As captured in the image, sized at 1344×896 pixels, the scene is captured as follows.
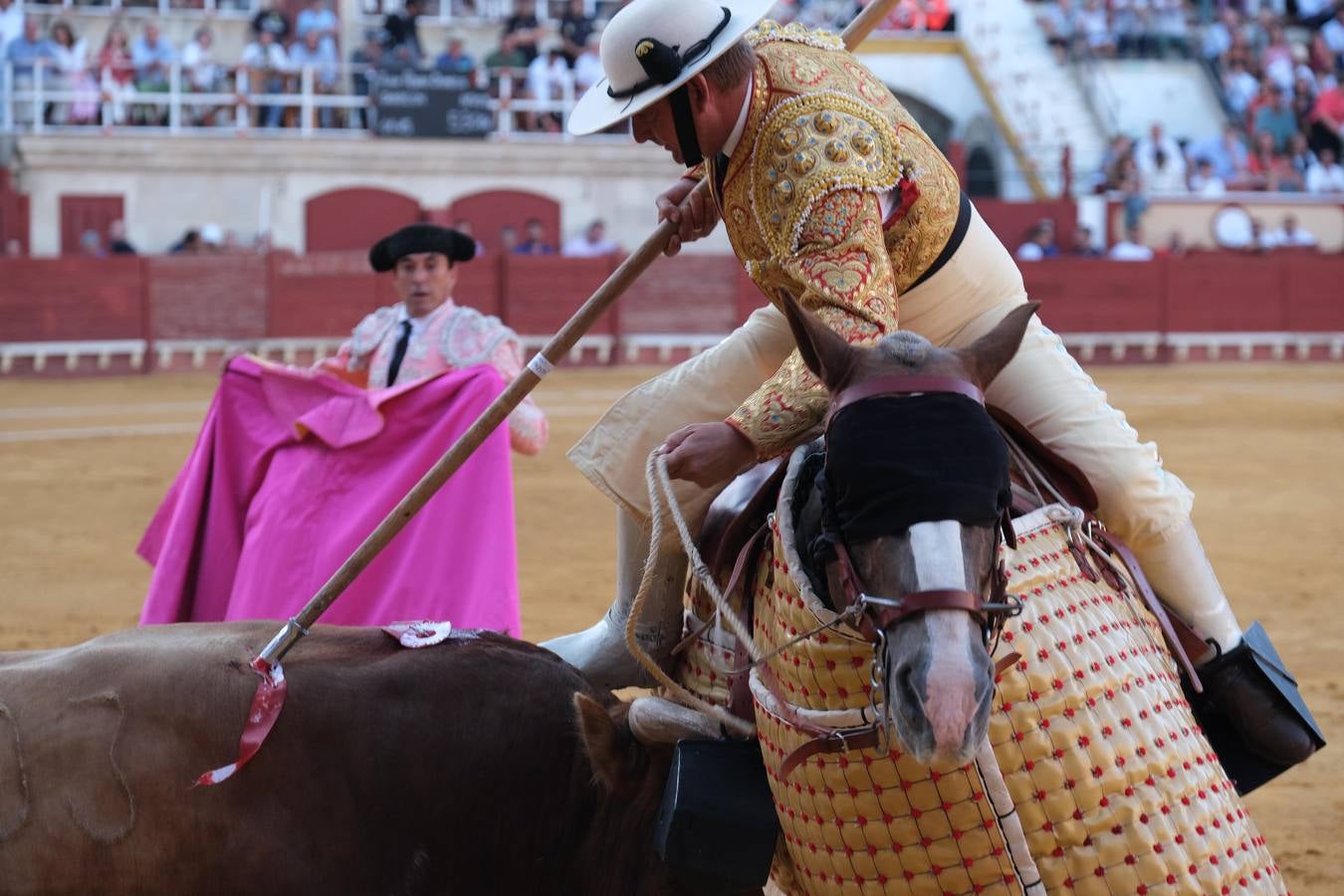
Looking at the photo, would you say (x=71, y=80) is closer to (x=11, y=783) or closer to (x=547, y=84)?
(x=547, y=84)

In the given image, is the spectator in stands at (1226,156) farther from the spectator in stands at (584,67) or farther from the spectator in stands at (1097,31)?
the spectator in stands at (584,67)

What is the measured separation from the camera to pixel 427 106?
1597cm

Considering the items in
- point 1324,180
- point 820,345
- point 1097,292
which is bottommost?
point 1097,292

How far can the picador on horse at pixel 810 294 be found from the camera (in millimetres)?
1989

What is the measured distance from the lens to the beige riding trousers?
2.18 meters

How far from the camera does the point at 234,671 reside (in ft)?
7.16

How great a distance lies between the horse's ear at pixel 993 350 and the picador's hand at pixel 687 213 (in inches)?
28.1

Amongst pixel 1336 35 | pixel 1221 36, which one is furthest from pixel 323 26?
pixel 1336 35

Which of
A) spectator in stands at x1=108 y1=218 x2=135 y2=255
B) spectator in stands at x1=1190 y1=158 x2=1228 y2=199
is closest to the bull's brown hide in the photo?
spectator in stands at x1=108 y1=218 x2=135 y2=255

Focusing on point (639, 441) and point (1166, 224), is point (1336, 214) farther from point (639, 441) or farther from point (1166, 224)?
point (639, 441)

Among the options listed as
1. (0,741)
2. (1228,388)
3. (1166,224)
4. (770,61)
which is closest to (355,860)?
(0,741)

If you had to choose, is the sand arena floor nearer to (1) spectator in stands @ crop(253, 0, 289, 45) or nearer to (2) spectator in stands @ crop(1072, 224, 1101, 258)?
(2) spectator in stands @ crop(1072, 224, 1101, 258)

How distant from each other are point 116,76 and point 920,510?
15.4 meters

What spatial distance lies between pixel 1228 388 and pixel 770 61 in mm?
12322
